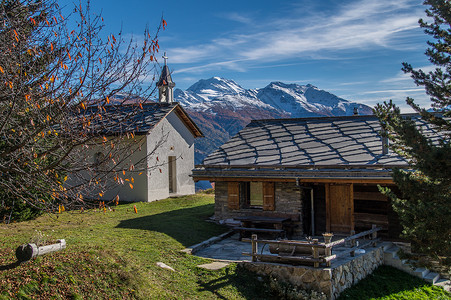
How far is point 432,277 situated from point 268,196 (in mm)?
6468

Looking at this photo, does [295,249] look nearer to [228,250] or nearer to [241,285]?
[241,285]

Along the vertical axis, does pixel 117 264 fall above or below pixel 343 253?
above

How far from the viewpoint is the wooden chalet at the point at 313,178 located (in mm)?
15750

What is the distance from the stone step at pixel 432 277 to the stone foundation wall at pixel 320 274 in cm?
234

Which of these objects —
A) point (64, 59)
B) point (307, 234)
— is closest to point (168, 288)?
point (64, 59)

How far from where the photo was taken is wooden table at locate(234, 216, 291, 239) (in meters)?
15.6

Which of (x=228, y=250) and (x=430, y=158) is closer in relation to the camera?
(x=430, y=158)

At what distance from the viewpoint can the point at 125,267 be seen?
389 inches

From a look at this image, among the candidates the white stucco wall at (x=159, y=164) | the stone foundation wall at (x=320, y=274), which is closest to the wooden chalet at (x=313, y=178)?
the stone foundation wall at (x=320, y=274)

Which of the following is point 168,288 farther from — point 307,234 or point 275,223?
point 307,234

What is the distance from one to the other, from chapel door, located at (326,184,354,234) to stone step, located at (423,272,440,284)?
3078 millimetres

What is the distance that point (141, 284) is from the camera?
950 centimetres

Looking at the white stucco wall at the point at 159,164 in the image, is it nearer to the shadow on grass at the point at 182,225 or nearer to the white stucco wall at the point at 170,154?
the white stucco wall at the point at 170,154

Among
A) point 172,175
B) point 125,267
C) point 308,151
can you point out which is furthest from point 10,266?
point 172,175
